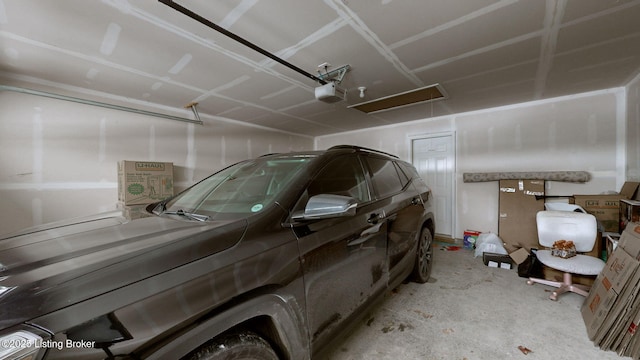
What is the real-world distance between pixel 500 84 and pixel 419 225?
7.44 feet

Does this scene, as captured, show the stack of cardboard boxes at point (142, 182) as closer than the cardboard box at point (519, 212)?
Yes

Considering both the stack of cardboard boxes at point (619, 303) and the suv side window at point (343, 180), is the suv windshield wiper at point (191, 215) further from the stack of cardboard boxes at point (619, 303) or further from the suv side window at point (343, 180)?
the stack of cardboard boxes at point (619, 303)

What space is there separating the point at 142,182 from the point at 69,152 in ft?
2.86

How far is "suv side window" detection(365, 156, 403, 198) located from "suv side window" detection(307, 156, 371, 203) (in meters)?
0.18

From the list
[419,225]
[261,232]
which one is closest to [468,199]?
[419,225]

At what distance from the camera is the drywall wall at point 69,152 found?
2.71 meters

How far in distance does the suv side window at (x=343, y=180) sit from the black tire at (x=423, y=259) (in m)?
1.23

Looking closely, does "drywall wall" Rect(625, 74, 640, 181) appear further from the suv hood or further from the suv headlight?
the suv headlight

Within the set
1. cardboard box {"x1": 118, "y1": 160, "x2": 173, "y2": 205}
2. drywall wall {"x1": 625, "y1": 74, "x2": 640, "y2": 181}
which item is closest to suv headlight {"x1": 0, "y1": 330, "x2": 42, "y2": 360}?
cardboard box {"x1": 118, "y1": 160, "x2": 173, "y2": 205}

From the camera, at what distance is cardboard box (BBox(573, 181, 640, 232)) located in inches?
120

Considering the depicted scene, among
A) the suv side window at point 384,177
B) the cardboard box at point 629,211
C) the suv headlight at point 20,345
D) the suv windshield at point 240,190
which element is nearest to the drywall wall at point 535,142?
the cardboard box at point 629,211

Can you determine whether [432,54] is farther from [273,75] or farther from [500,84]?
[273,75]

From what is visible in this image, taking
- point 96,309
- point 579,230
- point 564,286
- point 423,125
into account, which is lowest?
point 564,286

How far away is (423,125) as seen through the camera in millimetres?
4961
